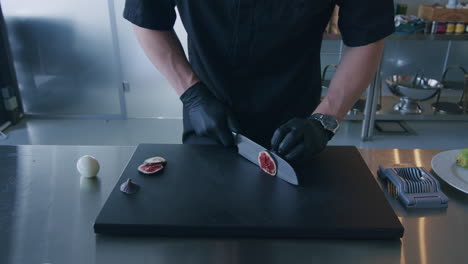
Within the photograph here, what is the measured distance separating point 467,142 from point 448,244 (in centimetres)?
212

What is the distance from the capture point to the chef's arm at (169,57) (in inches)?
36.7

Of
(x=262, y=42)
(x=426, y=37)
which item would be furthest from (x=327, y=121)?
(x=426, y=37)

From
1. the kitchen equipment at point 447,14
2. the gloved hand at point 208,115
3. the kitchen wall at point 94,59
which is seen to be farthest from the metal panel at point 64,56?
the kitchen equipment at point 447,14

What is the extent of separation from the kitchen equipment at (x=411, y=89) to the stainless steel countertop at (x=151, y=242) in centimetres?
176

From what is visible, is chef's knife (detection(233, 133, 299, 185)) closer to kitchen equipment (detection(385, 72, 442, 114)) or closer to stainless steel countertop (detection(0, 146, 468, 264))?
stainless steel countertop (detection(0, 146, 468, 264))

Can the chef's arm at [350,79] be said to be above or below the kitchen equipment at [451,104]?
above

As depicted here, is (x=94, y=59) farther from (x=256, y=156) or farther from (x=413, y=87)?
(x=256, y=156)

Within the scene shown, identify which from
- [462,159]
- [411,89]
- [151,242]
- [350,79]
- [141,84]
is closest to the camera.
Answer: [151,242]

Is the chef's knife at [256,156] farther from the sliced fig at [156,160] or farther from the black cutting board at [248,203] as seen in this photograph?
the sliced fig at [156,160]

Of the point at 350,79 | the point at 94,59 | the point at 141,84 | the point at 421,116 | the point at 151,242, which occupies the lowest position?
the point at 421,116

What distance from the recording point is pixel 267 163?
2.34 ft

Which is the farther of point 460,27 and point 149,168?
point 460,27

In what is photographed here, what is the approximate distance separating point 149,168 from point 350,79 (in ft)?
1.60

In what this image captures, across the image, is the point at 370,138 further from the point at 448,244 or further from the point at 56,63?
the point at 56,63
